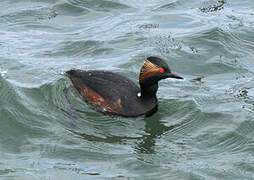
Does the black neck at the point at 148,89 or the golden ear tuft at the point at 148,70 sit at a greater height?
the golden ear tuft at the point at 148,70

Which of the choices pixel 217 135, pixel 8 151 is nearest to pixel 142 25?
pixel 217 135

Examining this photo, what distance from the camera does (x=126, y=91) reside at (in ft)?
34.8

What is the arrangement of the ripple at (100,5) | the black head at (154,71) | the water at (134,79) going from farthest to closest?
the ripple at (100,5), the black head at (154,71), the water at (134,79)

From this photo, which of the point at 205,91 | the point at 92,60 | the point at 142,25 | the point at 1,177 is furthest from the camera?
the point at 142,25

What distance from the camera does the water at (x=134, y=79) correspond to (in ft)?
28.6

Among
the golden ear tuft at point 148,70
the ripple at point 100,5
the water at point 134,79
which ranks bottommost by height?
the water at point 134,79

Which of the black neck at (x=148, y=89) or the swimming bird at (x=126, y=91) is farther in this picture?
the black neck at (x=148, y=89)

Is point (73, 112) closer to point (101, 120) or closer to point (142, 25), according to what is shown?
point (101, 120)

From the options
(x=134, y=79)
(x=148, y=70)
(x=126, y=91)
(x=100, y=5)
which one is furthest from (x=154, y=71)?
(x=100, y=5)

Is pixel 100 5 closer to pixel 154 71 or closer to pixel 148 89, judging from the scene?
pixel 148 89

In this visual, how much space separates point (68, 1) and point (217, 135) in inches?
322

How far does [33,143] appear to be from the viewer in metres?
9.17

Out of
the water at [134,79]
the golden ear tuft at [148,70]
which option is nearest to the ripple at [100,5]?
the water at [134,79]

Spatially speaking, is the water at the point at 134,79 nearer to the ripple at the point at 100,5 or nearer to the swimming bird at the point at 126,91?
the ripple at the point at 100,5
